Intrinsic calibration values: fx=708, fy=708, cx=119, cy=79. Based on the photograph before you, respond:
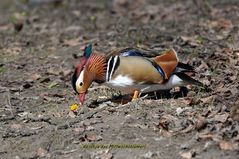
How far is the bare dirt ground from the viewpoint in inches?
214

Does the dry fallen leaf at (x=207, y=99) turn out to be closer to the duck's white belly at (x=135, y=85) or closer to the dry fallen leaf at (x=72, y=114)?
the duck's white belly at (x=135, y=85)

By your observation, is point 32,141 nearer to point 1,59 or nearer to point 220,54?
point 220,54

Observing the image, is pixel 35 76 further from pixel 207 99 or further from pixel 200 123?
pixel 200 123

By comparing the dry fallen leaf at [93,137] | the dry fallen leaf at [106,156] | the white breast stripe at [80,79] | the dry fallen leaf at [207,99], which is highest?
the white breast stripe at [80,79]

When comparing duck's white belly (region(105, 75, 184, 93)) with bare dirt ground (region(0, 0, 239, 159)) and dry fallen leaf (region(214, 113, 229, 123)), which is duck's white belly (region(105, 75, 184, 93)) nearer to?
bare dirt ground (region(0, 0, 239, 159))

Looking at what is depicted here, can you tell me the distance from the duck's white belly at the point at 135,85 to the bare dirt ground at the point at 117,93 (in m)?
0.13

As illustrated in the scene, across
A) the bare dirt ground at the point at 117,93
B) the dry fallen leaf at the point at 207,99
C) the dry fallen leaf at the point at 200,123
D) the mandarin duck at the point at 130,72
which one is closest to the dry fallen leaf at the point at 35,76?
the bare dirt ground at the point at 117,93

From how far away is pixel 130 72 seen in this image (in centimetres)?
627

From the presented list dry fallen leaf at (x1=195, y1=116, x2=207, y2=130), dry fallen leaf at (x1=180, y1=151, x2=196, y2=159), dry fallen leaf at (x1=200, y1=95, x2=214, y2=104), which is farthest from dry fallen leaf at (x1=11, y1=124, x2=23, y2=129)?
dry fallen leaf at (x1=180, y1=151, x2=196, y2=159)

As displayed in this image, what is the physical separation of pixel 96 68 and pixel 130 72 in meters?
0.31

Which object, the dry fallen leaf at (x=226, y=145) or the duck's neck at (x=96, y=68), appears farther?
the duck's neck at (x=96, y=68)

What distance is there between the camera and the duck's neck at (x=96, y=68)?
20.7 ft

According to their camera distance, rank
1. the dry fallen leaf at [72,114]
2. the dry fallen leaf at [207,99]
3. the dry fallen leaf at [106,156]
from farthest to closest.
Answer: the dry fallen leaf at [72,114] → the dry fallen leaf at [207,99] → the dry fallen leaf at [106,156]

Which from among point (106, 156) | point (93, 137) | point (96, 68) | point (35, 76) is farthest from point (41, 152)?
point (35, 76)
